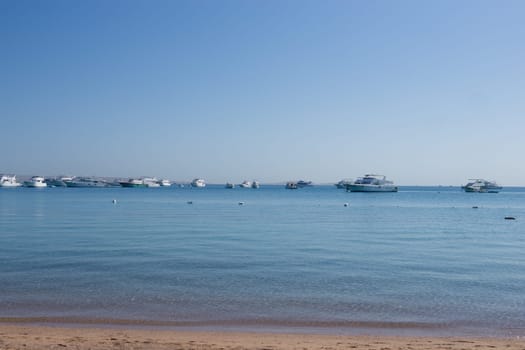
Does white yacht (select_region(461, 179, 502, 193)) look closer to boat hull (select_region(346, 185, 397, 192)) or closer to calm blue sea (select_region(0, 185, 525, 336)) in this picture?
boat hull (select_region(346, 185, 397, 192))

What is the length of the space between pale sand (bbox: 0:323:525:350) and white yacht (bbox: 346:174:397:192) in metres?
154

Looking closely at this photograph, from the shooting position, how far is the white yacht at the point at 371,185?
165m

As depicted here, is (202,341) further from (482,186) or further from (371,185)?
(482,186)

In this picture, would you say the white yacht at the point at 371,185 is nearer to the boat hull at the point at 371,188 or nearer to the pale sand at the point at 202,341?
the boat hull at the point at 371,188

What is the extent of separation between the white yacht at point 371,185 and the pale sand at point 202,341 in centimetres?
15384

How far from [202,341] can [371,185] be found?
15578 cm

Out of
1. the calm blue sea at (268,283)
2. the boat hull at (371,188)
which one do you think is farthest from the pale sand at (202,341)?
the boat hull at (371,188)

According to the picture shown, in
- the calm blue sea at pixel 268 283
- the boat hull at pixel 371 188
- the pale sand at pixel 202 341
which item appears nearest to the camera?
the pale sand at pixel 202 341

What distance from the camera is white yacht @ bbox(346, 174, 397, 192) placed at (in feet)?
540

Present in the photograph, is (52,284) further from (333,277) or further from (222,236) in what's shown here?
(222,236)

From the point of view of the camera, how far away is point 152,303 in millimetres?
17203

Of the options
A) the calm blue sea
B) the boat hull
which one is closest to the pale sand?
the calm blue sea

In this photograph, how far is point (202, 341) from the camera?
12672 mm

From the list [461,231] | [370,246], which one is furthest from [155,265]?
[461,231]
